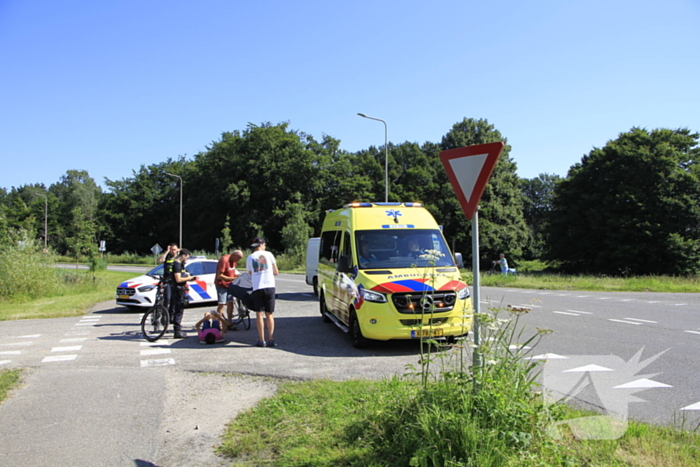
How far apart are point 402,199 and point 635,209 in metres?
23.4

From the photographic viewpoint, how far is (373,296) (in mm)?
8188

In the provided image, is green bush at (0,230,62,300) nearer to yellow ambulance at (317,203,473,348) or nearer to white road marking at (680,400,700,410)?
yellow ambulance at (317,203,473,348)

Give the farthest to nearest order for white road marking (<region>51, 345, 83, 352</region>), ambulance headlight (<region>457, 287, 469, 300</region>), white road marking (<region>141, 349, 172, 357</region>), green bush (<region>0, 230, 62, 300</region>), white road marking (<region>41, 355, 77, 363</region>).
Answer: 1. green bush (<region>0, 230, 62, 300</region>)
2. white road marking (<region>51, 345, 83, 352</region>)
3. white road marking (<region>141, 349, 172, 357</region>)
4. ambulance headlight (<region>457, 287, 469, 300</region>)
5. white road marking (<region>41, 355, 77, 363</region>)

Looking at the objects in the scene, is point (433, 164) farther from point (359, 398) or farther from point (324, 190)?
point (359, 398)

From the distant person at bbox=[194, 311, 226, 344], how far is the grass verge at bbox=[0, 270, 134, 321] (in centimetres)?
652

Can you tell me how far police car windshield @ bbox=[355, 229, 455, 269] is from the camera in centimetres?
899

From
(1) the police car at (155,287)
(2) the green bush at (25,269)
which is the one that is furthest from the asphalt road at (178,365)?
(2) the green bush at (25,269)

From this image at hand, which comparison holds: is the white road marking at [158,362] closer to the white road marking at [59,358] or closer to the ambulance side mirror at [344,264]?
the white road marking at [59,358]

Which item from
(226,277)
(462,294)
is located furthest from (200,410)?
(226,277)

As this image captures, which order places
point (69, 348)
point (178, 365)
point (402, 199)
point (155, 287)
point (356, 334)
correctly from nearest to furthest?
1. point (178, 365)
2. point (356, 334)
3. point (69, 348)
4. point (155, 287)
5. point (402, 199)

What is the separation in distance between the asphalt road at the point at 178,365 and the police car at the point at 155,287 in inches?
40.9

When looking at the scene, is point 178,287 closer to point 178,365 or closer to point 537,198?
point 178,365

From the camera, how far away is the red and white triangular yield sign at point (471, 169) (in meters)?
3.91

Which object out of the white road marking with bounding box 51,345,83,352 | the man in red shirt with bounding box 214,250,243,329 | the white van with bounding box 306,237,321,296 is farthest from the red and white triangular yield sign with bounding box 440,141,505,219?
the white van with bounding box 306,237,321,296
